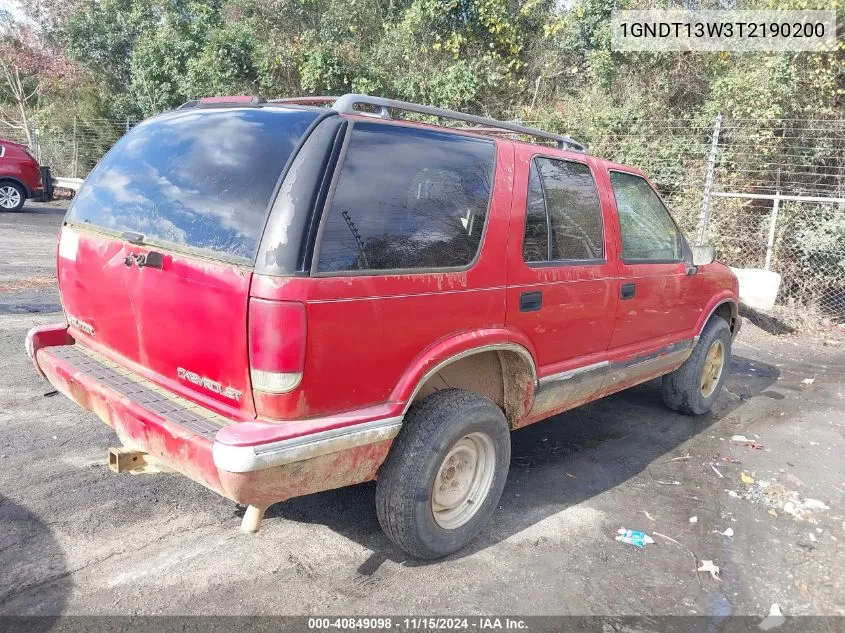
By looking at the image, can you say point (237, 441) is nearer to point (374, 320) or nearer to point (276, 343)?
point (276, 343)

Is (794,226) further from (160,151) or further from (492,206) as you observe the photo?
(160,151)

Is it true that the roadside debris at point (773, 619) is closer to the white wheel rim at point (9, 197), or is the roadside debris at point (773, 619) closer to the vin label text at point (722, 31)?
the vin label text at point (722, 31)

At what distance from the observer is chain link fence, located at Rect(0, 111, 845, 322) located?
9.09 m

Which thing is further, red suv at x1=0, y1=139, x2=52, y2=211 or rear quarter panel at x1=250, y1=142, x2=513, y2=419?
red suv at x1=0, y1=139, x2=52, y2=211

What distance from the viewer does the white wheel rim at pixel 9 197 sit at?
534 inches

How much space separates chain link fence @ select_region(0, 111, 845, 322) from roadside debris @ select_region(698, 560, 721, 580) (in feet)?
22.5

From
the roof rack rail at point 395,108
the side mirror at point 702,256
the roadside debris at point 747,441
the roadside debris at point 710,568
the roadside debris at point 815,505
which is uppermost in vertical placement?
the roof rack rail at point 395,108

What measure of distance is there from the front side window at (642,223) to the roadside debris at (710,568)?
1.75 meters

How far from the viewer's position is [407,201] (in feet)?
8.75

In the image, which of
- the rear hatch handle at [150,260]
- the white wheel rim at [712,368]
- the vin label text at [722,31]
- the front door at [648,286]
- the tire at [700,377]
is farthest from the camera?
the vin label text at [722,31]

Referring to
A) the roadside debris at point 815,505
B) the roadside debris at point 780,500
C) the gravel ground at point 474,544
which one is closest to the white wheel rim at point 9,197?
the gravel ground at point 474,544

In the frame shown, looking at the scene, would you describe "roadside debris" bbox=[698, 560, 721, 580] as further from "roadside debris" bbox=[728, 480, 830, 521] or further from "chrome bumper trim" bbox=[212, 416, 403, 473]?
"chrome bumper trim" bbox=[212, 416, 403, 473]

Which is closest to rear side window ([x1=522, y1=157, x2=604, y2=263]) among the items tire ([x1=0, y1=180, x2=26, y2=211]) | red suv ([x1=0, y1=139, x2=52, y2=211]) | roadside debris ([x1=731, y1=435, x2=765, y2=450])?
roadside debris ([x1=731, y1=435, x2=765, y2=450])

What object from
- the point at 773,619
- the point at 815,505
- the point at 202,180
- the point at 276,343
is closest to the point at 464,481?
the point at 276,343
